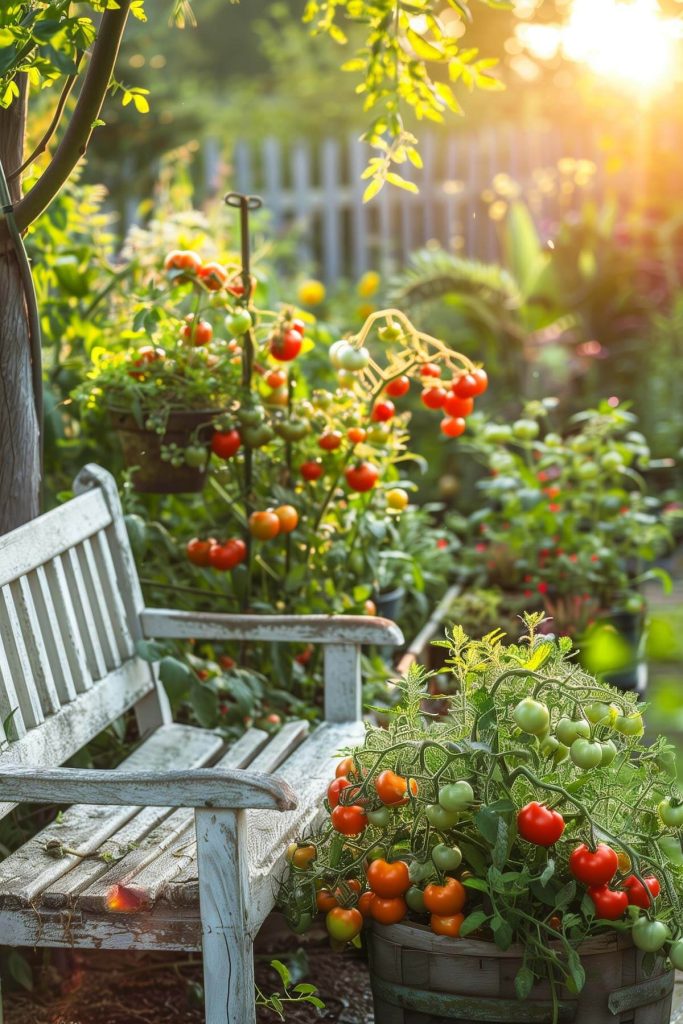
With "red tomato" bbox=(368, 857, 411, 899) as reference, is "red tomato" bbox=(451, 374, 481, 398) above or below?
above

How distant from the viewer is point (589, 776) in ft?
6.39

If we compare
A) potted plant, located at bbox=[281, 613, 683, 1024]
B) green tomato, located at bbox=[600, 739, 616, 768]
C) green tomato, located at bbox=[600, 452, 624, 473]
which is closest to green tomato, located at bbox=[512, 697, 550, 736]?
potted plant, located at bbox=[281, 613, 683, 1024]

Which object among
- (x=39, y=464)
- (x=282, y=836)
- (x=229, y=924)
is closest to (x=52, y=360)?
(x=39, y=464)

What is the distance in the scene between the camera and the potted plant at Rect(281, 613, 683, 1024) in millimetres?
1836

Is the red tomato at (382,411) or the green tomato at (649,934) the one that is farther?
the red tomato at (382,411)

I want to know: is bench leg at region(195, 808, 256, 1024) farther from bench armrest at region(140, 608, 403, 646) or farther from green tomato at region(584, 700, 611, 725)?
bench armrest at region(140, 608, 403, 646)

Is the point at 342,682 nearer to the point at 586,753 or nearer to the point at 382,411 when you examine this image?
the point at 382,411

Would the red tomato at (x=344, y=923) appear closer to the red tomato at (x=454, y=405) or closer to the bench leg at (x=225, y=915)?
the bench leg at (x=225, y=915)

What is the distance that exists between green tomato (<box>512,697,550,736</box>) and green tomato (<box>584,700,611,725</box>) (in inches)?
5.6

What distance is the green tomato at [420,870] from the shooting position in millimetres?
1903

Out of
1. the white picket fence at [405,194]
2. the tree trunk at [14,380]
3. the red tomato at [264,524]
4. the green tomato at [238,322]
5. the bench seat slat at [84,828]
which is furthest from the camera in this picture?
the white picket fence at [405,194]

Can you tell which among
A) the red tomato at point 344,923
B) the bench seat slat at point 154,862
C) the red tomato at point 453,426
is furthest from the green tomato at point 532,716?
the red tomato at point 453,426

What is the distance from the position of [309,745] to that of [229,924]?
778 mm

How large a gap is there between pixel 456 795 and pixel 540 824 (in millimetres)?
131
